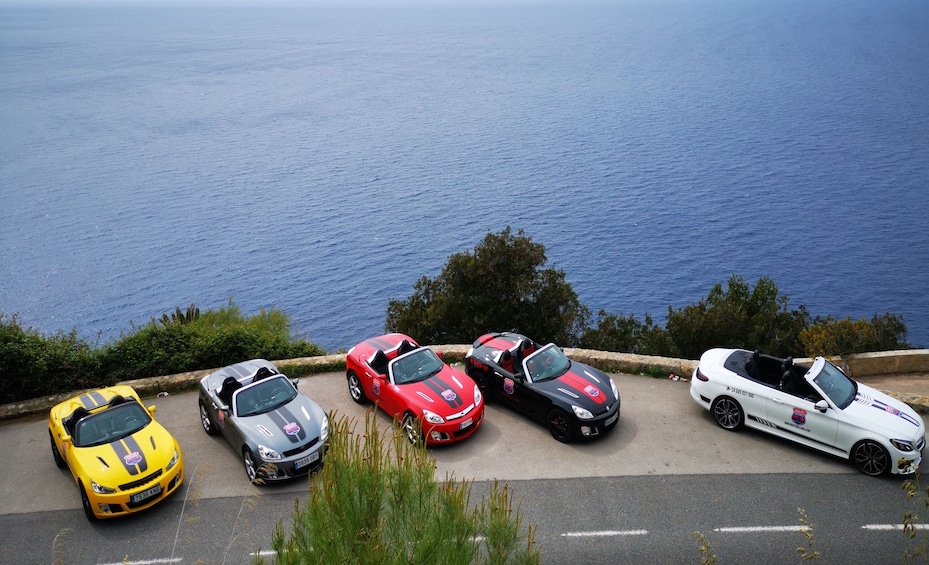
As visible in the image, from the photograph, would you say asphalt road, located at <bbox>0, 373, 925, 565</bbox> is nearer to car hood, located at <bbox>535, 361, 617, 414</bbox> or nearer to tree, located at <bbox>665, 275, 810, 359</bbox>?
car hood, located at <bbox>535, 361, 617, 414</bbox>

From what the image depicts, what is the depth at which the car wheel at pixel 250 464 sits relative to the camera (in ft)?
42.8

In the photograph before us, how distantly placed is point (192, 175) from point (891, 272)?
80.2m

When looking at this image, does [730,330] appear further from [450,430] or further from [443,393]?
[450,430]

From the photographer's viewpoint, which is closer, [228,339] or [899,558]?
[899,558]

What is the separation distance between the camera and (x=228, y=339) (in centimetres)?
1847

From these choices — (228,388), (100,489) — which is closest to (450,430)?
(228,388)

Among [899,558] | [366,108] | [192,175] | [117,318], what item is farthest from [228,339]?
[366,108]

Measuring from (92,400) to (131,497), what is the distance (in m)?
2.65

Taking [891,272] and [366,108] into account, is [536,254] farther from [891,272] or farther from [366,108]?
[366,108]

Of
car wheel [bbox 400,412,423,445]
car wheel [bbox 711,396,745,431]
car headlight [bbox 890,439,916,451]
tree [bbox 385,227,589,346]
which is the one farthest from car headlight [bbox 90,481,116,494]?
tree [bbox 385,227,589,346]

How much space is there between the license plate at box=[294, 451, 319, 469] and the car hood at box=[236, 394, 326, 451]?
28 cm

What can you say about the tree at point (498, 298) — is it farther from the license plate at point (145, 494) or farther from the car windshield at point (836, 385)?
the license plate at point (145, 494)

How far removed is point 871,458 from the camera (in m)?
12.8

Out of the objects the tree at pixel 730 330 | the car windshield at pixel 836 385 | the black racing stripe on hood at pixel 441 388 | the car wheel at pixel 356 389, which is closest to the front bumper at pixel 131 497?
the car wheel at pixel 356 389
